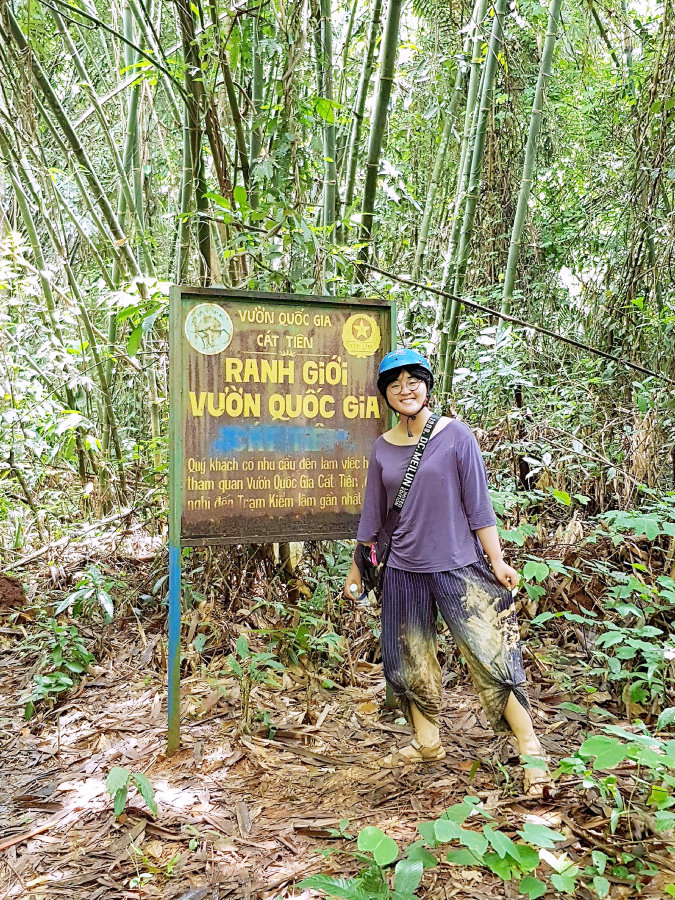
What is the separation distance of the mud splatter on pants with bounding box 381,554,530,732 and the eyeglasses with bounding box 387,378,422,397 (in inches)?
28.4

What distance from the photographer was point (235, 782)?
3.05 m

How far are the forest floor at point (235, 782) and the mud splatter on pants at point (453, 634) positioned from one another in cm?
28

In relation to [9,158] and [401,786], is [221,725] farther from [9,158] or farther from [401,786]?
[9,158]

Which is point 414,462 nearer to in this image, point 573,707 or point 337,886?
point 573,707

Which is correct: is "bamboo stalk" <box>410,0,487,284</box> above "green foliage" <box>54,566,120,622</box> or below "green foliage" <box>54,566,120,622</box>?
above

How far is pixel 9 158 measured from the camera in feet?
17.2

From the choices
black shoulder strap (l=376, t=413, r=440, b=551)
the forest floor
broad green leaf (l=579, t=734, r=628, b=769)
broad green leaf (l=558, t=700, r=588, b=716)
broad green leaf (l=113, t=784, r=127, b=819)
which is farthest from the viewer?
broad green leaf (l=558, t=700, r=588, b=716)

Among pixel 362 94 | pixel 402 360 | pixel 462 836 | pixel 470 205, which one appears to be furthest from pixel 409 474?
pixel 470 205

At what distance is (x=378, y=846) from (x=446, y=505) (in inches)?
49.1

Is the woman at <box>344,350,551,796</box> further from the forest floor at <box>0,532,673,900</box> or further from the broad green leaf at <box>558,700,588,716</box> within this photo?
the broad green leaf at <box>558,700,588,716</box>

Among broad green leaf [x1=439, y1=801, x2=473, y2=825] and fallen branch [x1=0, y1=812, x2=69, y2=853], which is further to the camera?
fallen branch [x1=0, y1=812, x2=69, y2=853]

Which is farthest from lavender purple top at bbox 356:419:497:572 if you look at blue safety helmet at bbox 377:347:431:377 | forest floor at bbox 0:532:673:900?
forest floor at bbox 0:532:673:900

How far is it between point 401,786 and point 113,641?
2093mm

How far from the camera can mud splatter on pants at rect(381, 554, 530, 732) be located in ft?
9.35
